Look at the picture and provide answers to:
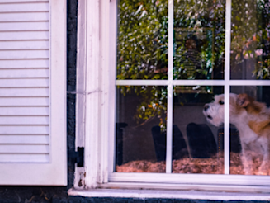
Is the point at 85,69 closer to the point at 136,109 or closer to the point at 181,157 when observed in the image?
the point at 136,109

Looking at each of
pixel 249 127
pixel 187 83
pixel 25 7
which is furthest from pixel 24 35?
pixel 249 127

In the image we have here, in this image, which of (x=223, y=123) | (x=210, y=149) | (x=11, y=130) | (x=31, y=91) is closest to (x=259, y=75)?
(x=223, y=123)

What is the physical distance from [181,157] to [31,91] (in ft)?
3.73

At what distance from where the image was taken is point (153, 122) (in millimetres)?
1791

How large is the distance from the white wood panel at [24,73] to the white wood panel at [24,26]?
27 cm

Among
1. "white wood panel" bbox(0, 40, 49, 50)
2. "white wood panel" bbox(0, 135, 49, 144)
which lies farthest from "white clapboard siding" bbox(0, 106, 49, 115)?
"white wood panel" bbox(0, 40, 49, 50)

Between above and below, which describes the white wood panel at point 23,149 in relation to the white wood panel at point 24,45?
below

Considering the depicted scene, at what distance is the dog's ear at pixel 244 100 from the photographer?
1.75 metres

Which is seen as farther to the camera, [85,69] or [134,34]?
[134,34]

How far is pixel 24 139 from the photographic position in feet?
5.02

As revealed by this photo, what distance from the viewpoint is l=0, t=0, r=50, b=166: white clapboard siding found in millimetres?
1512

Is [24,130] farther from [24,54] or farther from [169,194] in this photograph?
[169,194]

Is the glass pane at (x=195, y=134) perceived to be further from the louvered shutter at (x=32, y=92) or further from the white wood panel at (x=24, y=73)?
the white wood panel at (x=24, y=73)

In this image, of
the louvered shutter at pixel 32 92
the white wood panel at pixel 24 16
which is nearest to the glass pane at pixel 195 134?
the louvered shutter at pixel 32 92
